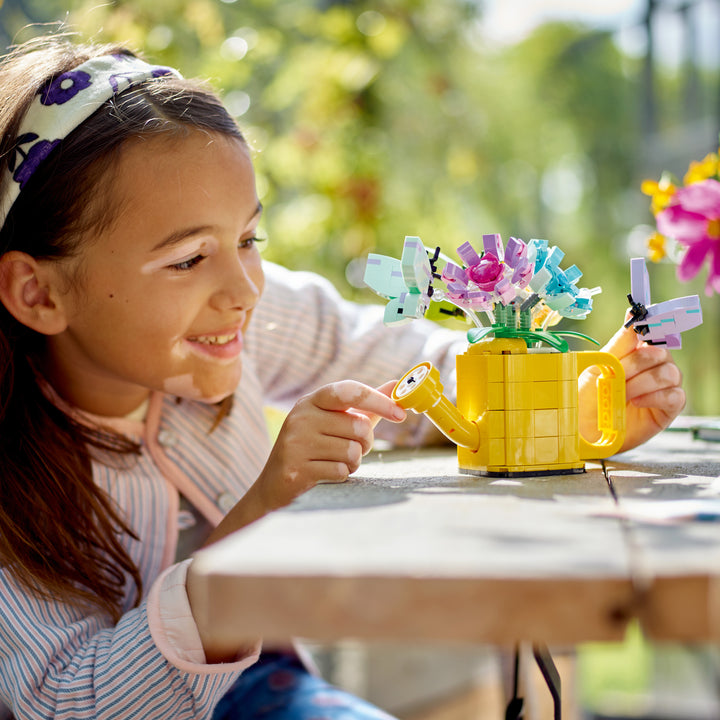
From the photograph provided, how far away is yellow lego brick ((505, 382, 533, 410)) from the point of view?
0.79 m

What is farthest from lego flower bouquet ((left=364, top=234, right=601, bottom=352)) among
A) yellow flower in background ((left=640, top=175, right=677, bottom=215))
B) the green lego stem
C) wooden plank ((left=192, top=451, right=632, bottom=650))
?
wooden plank ((left=192, top=451, right=632, bottom=650))

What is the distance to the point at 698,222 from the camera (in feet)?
2.56

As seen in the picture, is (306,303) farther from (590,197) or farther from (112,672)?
(590,197)

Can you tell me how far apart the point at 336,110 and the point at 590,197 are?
3974mm

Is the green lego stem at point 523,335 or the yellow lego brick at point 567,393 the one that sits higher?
the green lego stem at point 523,335

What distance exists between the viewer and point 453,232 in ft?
9.29

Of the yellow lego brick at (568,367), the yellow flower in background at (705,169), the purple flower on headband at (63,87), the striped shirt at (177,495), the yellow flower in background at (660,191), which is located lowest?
the striped shirt at (177,495)

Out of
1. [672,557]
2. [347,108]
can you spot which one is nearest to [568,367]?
[672,557]

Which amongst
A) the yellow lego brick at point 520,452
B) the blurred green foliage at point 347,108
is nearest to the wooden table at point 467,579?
the yellow lego brick at point 520,452

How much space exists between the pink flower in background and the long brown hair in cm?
57

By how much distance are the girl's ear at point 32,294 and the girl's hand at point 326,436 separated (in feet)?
1.30

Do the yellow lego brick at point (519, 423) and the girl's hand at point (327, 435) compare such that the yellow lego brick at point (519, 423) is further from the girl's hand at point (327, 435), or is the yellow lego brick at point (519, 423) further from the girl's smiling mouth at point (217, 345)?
the girl's smiling mouth at point (217, 345)

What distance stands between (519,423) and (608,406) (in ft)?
0.50

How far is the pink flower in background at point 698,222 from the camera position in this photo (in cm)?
76
